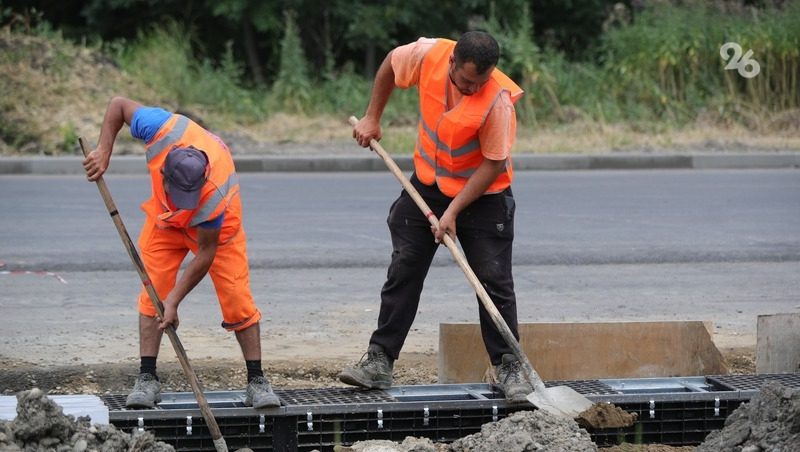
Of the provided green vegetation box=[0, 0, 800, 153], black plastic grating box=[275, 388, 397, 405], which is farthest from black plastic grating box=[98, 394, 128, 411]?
green vegetation box=[0, 0, 800, 153]

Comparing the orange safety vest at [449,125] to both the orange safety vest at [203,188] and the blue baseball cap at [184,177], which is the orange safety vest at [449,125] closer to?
the orange safety vest at [203,188]

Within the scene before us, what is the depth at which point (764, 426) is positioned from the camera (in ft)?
15.2

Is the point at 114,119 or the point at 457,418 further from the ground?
the point at 114,119

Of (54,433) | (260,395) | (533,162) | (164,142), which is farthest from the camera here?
(533,162)

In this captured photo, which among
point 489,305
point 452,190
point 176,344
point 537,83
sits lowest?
point 176,344

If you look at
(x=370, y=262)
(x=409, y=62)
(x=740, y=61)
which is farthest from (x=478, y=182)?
(x=740, y=61)

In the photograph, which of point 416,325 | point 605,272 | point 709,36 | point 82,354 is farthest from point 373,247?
point 709,36

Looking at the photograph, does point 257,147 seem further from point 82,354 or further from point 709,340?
point 709,340

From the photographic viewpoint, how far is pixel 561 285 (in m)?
8.58

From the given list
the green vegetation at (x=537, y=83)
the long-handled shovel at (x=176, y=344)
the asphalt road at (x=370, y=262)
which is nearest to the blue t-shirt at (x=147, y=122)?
the long-handled shovel at (x=176, y=344)

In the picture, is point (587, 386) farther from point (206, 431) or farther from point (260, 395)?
point (206, 431)

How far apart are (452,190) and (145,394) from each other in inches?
58.2

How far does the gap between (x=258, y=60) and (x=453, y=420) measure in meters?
18.7

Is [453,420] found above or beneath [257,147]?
beneath
